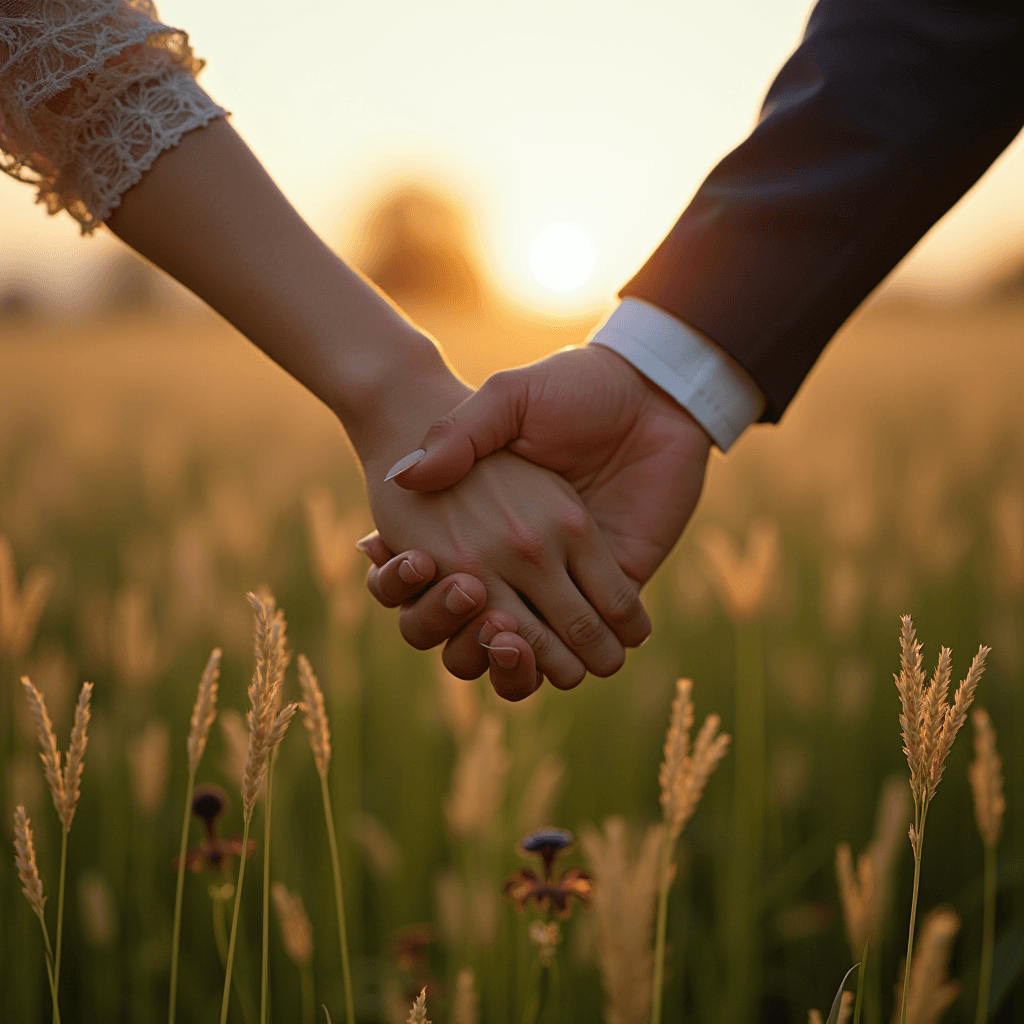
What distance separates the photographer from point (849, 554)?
206 centimetres

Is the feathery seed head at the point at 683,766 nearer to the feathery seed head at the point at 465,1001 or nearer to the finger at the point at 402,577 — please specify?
the feathery seed head at the point at 465,1001

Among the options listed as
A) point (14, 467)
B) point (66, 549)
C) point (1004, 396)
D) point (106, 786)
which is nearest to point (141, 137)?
point (106, 786)

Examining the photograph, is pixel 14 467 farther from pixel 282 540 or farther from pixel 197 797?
pixel 197 797

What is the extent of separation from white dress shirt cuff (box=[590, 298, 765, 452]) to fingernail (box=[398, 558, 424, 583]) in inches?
18.4

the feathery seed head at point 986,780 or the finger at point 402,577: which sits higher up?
the finger at point 402,577

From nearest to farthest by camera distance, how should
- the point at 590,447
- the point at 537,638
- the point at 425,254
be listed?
the point at 537,638 → the point at 590,447 → the point at 425,254

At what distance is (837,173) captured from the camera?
4.02 feet

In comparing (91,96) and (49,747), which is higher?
(91,96)

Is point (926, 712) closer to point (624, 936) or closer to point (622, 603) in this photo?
point (624, 936)

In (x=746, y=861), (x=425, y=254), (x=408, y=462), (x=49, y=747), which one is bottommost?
(x=746, y=861)

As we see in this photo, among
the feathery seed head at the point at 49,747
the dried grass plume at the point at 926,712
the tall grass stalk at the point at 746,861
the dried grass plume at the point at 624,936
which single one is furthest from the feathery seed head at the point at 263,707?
the tall grass stalk at the point at 746,861

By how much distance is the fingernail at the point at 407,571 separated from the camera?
1193mm

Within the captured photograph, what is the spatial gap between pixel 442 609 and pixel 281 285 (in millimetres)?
493

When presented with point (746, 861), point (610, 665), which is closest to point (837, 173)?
point (610, 665)
